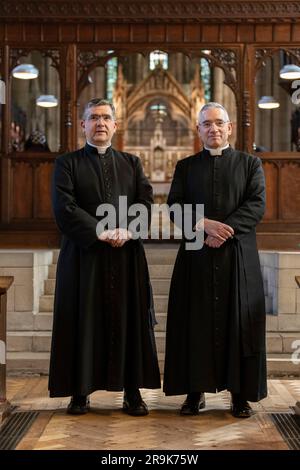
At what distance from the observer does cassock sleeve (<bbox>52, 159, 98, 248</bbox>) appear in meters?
4.86

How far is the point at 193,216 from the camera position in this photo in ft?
16.5

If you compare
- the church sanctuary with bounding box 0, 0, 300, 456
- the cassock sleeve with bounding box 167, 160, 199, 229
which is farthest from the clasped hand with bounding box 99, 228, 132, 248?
the cassock sleeve with bounding box 167, 160, 199, 229

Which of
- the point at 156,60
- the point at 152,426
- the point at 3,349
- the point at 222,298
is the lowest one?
the point at 152,426

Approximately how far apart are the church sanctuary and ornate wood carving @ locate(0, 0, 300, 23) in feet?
0.04

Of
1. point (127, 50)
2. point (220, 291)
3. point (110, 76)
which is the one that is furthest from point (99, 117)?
point (110, 76)

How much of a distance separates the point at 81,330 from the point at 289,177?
4.92 metres

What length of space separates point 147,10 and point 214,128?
4.58 meters

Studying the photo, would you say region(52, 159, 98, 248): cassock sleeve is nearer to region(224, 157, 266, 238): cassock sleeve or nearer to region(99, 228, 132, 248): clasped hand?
region(99, 228, 132, 248): clasped hand

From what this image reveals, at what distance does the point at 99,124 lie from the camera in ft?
16.3

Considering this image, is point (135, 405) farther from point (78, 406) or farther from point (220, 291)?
point (220, 291)

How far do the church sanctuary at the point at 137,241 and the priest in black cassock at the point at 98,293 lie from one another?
0.07 meters

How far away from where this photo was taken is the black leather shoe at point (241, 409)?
497 centimetres

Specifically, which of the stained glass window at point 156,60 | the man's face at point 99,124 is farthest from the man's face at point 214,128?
the stained glass window at point 156,60

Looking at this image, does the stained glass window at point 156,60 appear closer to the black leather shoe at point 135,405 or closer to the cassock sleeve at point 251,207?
the cassock sleeve at point 251,207
